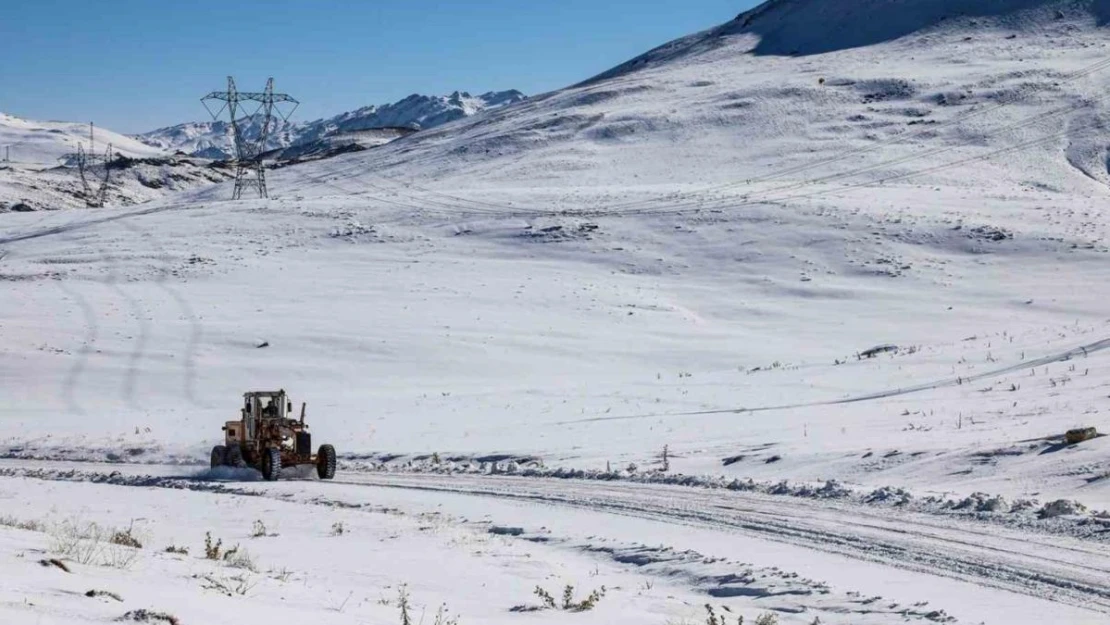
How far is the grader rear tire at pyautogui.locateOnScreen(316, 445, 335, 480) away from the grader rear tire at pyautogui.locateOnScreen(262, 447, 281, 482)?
82cm

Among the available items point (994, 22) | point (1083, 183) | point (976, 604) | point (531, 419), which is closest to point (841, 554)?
point (976, 604)

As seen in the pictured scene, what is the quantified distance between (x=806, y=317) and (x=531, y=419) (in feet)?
78.0

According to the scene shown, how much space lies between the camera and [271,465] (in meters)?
23.3

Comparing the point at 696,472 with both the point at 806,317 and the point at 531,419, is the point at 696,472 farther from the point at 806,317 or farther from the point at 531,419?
the point at 806,317

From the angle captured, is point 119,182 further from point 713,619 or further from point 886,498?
point 713,619

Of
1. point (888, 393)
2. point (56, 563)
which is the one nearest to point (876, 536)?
point (56, 563)

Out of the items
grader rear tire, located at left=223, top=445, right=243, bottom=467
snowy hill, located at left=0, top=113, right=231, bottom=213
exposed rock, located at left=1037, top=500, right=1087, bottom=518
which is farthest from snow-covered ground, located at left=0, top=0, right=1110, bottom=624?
snowy hill, located at left=0, top=113, right=231, bottom=213

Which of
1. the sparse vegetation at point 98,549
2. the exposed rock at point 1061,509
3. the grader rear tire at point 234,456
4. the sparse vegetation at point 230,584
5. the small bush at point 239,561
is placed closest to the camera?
the sparse vegetation at point 230,584

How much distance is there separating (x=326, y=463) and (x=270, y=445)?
1.56 meters

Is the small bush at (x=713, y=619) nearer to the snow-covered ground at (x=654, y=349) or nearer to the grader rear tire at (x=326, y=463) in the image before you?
the snow-covered ground at (x=654, y=349)

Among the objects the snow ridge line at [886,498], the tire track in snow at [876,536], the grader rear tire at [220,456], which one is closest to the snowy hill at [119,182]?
the grader rear tire at [220,456]

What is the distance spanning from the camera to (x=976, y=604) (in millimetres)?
10906

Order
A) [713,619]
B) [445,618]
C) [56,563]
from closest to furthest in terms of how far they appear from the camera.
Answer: [56,563], [713,619], [445,618]

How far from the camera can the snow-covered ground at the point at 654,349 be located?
544 inches
